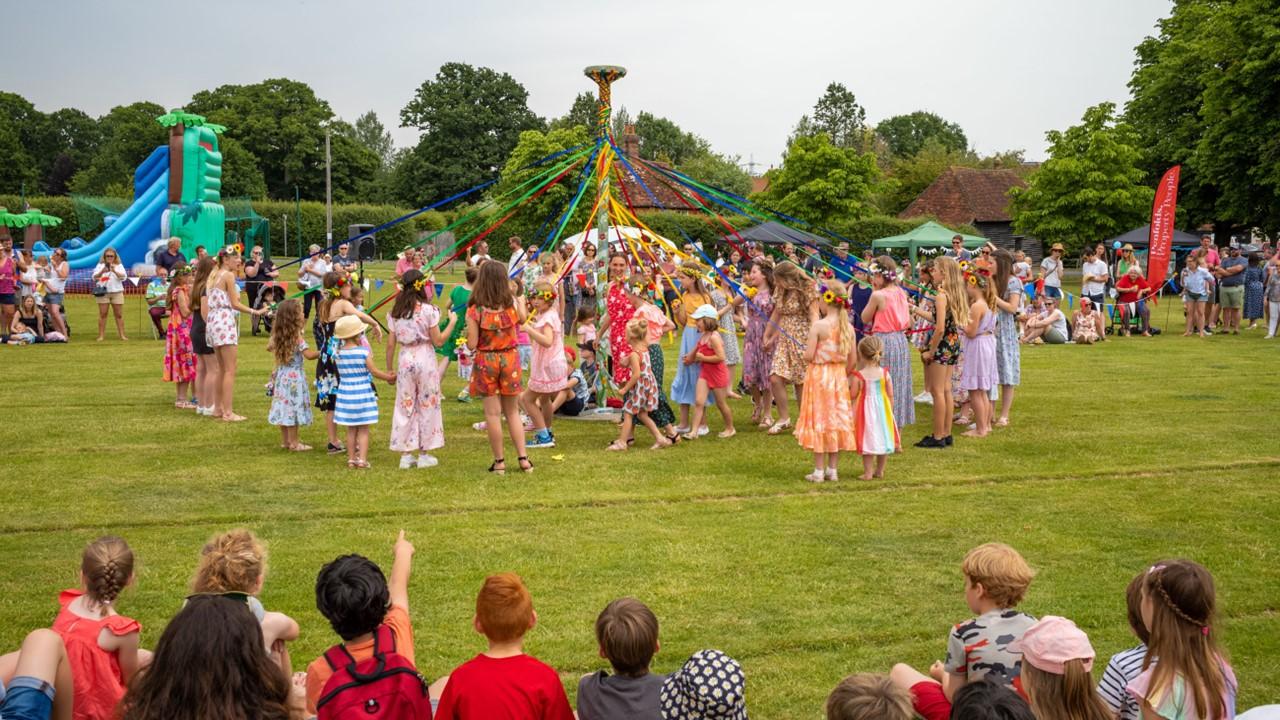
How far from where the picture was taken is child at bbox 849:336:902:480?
9016mm

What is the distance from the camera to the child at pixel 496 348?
9094 mm

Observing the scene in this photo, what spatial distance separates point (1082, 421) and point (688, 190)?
494cm

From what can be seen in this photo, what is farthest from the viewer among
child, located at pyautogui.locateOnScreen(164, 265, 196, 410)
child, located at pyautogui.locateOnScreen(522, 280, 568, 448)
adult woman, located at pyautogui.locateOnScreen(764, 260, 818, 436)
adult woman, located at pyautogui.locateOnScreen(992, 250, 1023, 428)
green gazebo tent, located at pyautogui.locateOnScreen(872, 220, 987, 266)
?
green gazebo tent, located at pyautogui.locateOnScreen(872, 220, 987, 266)

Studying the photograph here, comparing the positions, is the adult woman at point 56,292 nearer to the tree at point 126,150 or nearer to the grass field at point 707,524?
the grass field at point 707,524

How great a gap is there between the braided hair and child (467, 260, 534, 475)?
16.6 feet

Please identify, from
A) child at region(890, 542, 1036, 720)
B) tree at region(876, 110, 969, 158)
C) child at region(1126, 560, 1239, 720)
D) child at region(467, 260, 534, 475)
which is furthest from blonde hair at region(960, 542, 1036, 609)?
tree at region(876, 110, 969, 158)

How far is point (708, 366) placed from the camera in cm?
1106

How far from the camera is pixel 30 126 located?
→ 277 ft

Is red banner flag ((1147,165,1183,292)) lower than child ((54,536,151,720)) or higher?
higher

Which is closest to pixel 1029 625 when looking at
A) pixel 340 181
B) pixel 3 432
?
pixel 3 432

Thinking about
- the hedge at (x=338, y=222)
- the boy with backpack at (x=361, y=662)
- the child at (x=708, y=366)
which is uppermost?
the hedge at (x=338, y=222)

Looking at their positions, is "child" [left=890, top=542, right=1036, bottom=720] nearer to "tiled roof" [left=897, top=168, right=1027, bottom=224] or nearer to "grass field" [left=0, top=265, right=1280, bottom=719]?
"grass field" [left=0, top=265, right=1280, bottom=719]

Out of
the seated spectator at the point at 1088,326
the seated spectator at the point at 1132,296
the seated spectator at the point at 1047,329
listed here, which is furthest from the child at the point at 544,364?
the seated spectator at the point at 1132,296

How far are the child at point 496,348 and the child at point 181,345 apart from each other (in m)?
4.93
